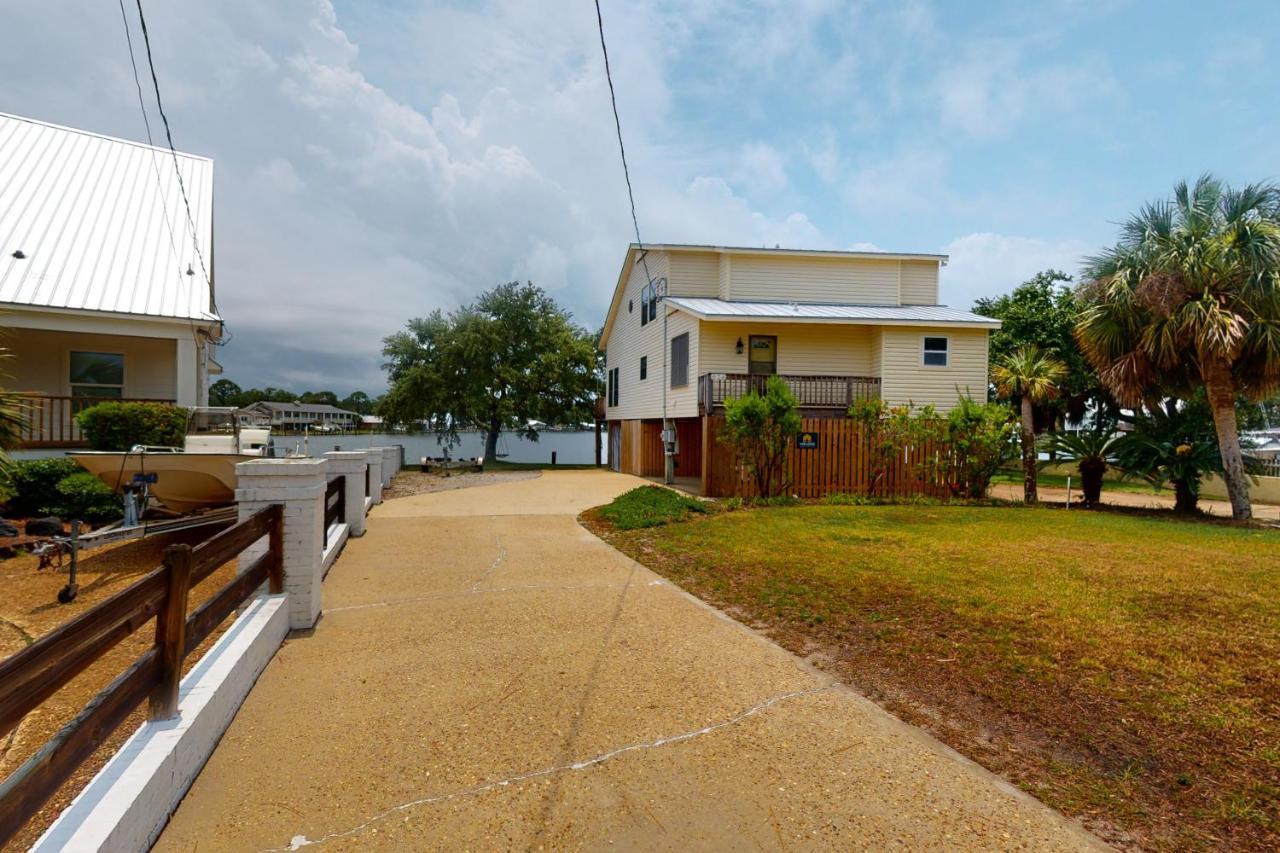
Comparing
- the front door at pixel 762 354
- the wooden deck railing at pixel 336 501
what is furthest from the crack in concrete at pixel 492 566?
the front door at pixel 762 354

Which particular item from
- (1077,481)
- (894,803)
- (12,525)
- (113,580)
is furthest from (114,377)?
(1077,481)

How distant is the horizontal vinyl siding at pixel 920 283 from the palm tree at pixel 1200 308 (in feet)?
22.0

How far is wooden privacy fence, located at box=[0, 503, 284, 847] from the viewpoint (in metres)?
1.94

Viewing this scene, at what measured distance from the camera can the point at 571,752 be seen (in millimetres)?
3285

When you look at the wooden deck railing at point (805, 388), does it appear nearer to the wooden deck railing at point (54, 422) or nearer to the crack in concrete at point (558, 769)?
Result: the wooden deck railing at point (54, 422)

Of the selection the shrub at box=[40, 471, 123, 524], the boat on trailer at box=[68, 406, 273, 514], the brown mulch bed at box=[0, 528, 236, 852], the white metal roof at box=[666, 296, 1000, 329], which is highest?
the white metal roof at box=[666, 296, 1000, 329]

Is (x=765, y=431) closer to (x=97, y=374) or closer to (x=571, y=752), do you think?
(x=571, y=752)

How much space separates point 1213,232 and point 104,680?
19059 millimetres

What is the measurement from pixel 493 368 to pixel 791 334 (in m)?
16.6

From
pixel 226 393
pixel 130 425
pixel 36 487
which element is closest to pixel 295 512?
pixel 130 425

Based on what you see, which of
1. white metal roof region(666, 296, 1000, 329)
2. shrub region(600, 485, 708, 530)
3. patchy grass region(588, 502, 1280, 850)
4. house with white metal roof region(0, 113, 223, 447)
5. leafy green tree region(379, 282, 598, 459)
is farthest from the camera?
leafy green tree region(379, 282, 598, 459)

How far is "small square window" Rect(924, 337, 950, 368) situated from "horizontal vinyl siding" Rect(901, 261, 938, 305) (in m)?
3.52

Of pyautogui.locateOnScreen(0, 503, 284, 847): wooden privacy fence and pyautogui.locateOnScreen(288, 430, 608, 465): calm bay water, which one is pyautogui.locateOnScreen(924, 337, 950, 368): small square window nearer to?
pyautogui.locateOnScreen(0, 503, 284, 847): wooden privacy fence

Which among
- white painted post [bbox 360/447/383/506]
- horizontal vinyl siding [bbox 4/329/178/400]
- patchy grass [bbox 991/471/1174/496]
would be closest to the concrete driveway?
white painted post [bbox 360/447/383/506]
